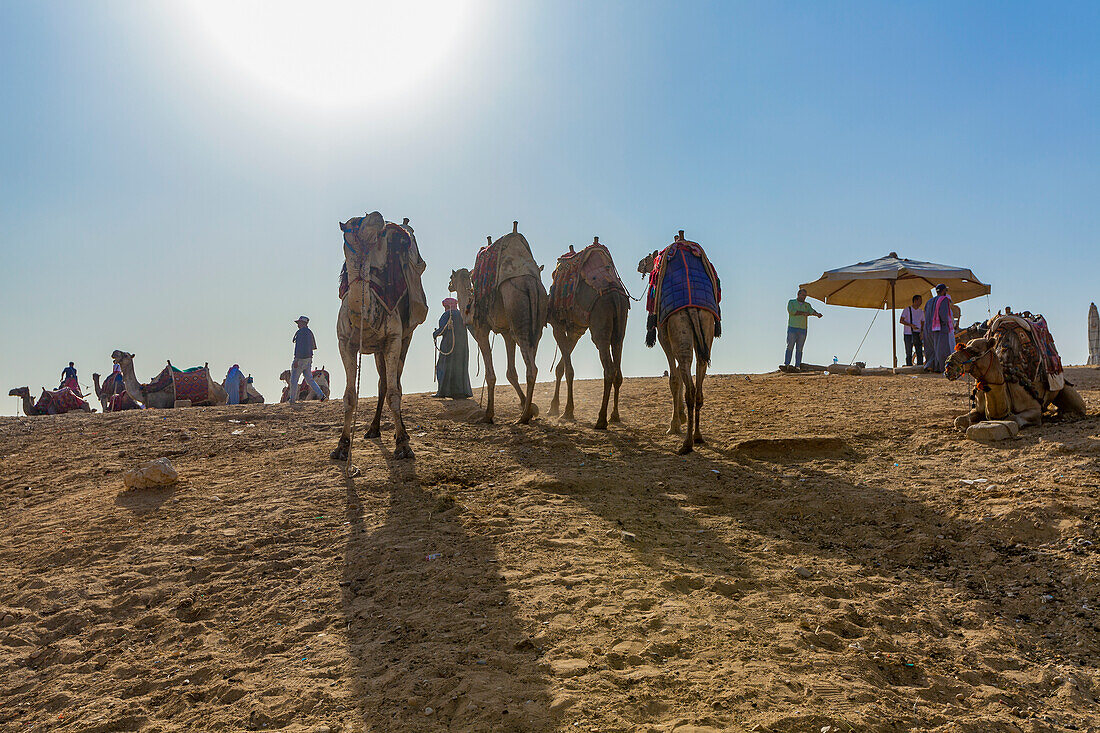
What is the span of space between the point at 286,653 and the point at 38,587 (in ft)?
6.97

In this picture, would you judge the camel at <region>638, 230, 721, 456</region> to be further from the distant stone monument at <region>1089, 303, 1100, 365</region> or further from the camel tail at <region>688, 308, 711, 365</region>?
the distant stone monument at <region>1089, 303, 1100, 365</region>

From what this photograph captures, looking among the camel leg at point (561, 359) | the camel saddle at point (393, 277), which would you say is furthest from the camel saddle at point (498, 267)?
the camel saddle at point (393, 277)

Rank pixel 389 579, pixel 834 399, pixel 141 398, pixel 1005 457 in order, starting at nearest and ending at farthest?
pixel 389 579
pixel 1005 457
pixel 834 399
pixel 141 398

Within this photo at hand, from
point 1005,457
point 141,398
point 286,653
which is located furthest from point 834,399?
point 141,398

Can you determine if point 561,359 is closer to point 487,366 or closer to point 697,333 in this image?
point 487,366

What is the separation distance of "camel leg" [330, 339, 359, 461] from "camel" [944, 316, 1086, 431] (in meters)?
A: 6.04

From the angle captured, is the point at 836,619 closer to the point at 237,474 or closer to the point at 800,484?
the point at 800,484

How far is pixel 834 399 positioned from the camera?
10117 mm

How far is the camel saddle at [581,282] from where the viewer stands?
944 centimetres

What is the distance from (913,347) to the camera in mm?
15242

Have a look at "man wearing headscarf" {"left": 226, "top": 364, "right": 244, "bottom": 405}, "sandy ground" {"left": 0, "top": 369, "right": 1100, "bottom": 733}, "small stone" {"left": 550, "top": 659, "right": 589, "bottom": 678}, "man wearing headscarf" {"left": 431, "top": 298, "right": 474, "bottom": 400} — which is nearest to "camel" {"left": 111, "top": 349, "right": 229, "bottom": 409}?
"man wearing headscarf" {"left": 226, "top": 364, "right": 244, "bottom": 405}

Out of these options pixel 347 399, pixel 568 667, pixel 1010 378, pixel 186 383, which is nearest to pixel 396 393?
pixel 347 399

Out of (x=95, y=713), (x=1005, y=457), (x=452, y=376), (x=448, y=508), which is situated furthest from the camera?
(x=452, y=376)

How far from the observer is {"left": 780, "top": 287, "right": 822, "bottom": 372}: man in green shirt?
15.1 meters
